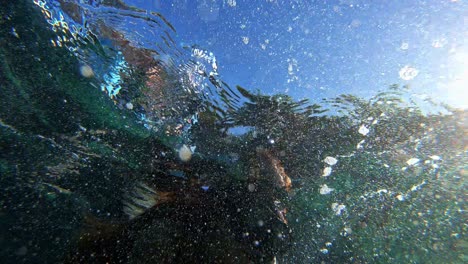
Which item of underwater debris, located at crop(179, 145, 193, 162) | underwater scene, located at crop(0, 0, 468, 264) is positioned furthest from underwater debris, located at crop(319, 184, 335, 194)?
underwater debris, located at crop(179, 145, 193, 162)

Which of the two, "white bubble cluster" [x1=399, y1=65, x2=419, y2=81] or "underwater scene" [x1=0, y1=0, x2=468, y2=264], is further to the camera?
"white bubble cluster" [x1=399, y1=65, x2=419, y2=81]

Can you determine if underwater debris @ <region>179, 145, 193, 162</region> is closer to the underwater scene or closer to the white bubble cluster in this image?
the underwater scene

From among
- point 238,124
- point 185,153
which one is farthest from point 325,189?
point 185,153

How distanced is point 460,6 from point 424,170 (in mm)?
7050

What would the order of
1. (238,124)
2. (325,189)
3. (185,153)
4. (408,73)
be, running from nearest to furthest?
(408,73) < (238,124) < (185,153) < (325,189)

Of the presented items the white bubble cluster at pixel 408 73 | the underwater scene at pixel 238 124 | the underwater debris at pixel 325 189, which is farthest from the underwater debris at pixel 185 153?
the white bubble cluster at pixel 408 73

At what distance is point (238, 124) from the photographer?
324 inches

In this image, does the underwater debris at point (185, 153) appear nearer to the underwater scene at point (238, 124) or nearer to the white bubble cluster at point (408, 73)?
the underwater scene at point (238, 124)

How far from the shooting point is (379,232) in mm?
14062

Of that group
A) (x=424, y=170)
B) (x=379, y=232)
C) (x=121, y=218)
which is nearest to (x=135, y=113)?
(x=121, y=218)

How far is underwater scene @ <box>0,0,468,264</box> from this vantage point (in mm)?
5391

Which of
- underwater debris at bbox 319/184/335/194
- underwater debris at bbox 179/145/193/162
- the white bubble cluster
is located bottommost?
underwater debris at bbox 179/145/193/162

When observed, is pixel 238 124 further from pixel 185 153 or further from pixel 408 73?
pixel 408 73

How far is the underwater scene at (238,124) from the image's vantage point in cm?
539
